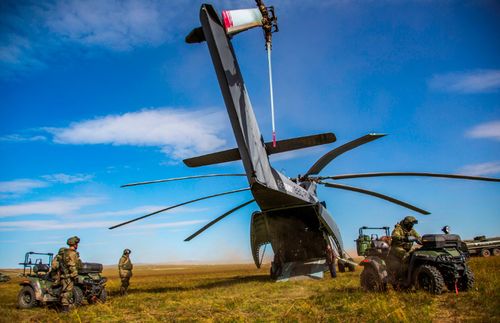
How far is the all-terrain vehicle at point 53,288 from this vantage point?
32.1ft

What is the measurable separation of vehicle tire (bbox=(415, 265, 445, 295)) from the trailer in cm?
1876

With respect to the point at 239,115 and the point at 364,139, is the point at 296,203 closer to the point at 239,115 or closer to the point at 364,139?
the point at 364,139

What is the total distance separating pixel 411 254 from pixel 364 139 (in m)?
3.22

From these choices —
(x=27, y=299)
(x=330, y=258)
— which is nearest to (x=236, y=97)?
(x=330, y=258)

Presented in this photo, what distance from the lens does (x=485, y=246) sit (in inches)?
904

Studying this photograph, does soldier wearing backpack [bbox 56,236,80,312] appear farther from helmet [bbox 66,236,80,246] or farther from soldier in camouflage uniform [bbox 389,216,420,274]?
soldier in camouflage uniform [bbox 389,216,420,274]

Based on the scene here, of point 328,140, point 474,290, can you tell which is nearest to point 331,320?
point 474,290

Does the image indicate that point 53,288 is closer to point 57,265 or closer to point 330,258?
point 57,265

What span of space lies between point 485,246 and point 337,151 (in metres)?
18.3

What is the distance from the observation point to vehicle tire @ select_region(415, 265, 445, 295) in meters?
6.98

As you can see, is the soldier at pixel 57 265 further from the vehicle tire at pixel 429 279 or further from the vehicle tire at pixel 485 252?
the vehicle tire at pixel 485 252

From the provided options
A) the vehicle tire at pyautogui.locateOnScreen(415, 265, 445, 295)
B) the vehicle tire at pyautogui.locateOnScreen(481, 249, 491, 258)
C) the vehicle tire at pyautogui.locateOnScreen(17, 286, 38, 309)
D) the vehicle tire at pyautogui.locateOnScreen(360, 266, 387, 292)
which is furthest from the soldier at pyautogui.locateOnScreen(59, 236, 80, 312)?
the vehicle tire at pyautogui.locateOnScreen(481, 249, 491, 258)

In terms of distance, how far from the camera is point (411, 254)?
7859 mm

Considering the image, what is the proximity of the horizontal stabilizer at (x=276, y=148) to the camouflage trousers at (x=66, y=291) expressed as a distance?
15.2ft
